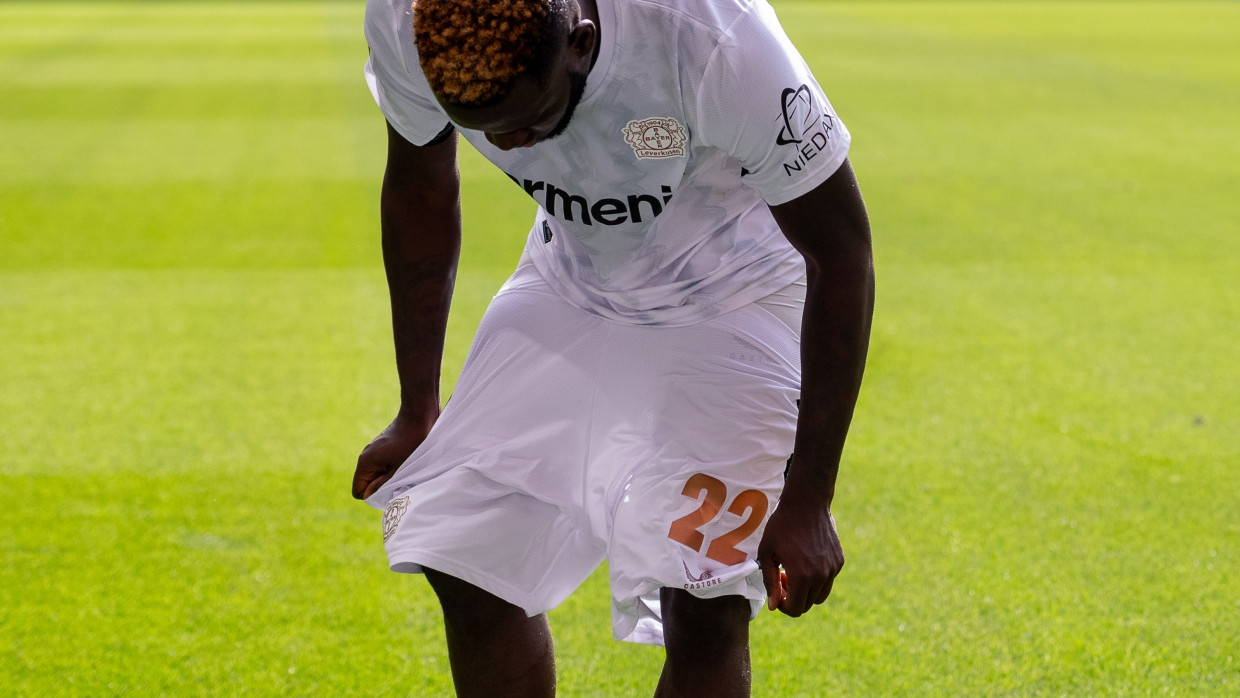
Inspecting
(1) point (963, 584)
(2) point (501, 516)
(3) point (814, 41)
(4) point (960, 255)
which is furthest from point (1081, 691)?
(3) point (814, 41)

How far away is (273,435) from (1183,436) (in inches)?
117

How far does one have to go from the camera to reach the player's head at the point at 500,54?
180cm

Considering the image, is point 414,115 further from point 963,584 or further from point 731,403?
point 963,584

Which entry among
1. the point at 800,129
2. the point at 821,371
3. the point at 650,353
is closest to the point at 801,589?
the point at 821,371

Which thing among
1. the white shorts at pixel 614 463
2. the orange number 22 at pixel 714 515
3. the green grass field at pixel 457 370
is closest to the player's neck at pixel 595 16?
the white shorts at pixel 614 463

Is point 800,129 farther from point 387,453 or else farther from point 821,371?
point 387,453

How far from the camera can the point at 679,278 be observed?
7.48 feet

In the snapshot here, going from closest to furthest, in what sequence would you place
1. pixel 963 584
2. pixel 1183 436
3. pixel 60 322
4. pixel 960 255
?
pixel 963 584 → pixel 1183 436 → pixel 60 322 → pixel 960 255

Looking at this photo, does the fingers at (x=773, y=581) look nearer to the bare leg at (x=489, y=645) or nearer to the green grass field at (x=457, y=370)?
the bare leg at (x=489, y=645)

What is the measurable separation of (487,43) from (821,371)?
0.69 metres

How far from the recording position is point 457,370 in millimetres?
5230

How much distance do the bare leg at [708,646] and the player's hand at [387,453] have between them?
624 millimetres

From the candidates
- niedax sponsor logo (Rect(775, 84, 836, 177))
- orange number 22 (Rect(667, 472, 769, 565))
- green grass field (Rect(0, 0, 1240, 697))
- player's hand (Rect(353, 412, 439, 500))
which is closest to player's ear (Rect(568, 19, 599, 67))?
niedax sponsor logo (Rect(775, 84, 836, 177))

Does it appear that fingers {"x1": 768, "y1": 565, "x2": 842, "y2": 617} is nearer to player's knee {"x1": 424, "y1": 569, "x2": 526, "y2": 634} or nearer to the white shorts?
the white shorts
